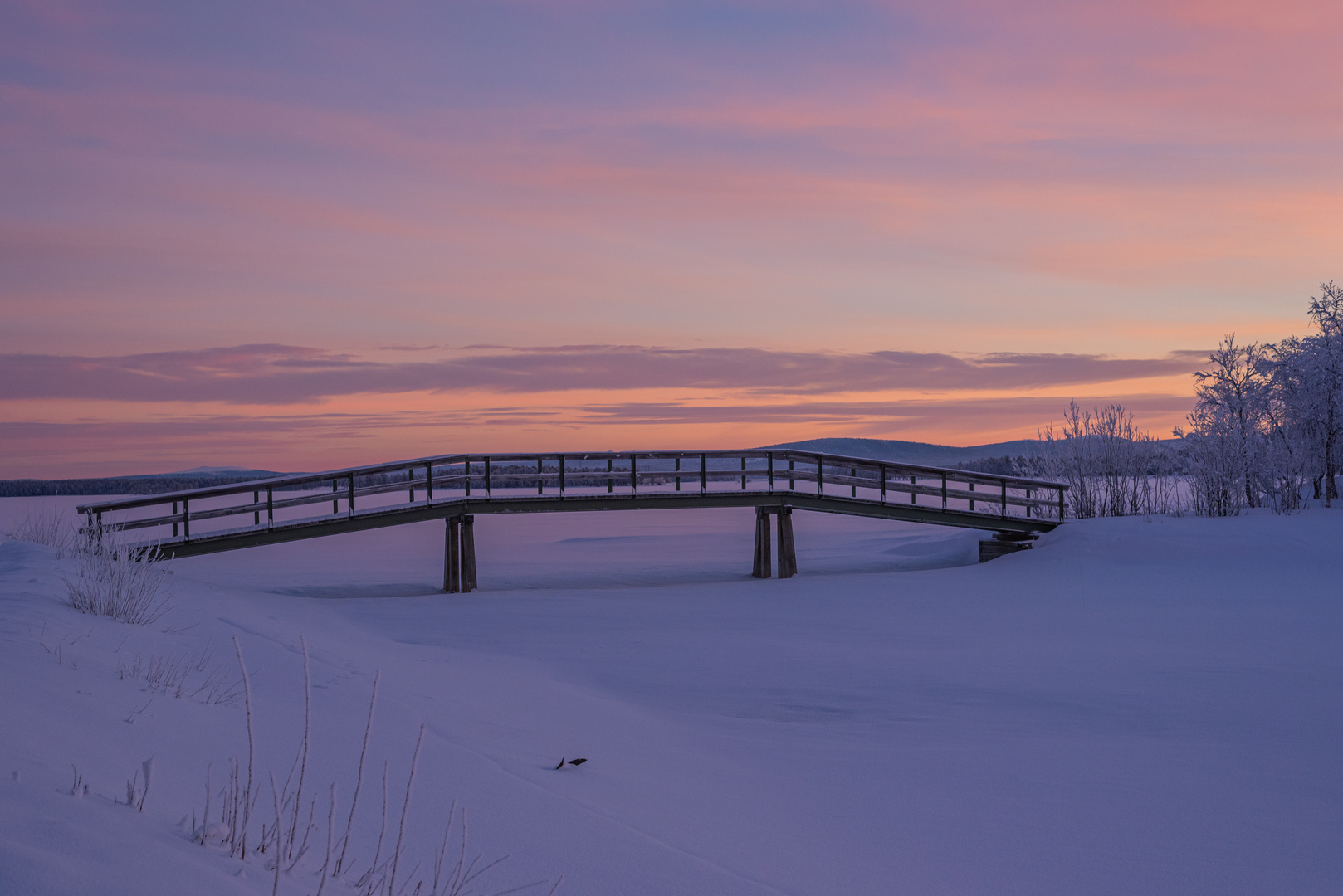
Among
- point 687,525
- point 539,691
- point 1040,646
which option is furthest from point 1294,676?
point 687,525

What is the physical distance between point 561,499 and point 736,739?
12.4 meters

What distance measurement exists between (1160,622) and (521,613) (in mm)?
9187

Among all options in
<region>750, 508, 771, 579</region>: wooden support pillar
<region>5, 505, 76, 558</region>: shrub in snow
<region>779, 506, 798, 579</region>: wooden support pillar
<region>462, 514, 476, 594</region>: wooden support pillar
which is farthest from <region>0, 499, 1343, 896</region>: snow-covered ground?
<region>750, 508, 771, 579</region>: wooden support pillar

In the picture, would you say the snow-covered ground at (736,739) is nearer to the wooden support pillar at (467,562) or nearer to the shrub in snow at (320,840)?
the shrub in snow at (320,840)

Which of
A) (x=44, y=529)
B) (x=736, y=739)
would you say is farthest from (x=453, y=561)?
(x=736, y=739)

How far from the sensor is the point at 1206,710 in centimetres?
768

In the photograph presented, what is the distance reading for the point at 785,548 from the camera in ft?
65.2

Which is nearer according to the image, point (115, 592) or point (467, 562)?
point (115, 592)

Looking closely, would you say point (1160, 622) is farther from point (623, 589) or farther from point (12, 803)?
point (12, 803)

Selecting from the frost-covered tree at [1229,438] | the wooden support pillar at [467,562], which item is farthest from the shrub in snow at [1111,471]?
the wooden support pillar at [467,562]

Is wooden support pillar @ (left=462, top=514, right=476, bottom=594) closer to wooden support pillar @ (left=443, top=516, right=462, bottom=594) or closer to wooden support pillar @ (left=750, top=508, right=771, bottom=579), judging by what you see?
wooden support pillar @ (left=443, top=516, right=462, bottom=594)

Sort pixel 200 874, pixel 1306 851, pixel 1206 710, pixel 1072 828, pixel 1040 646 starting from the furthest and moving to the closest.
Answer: pixel 1040 646
pixel 1206 710
pixel 1072 828
pixel 1306 851
pixel 200 874

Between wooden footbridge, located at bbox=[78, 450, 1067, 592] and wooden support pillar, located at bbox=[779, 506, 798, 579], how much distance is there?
3 centimetres

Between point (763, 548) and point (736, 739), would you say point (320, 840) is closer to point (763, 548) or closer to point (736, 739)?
point (736, 739)
